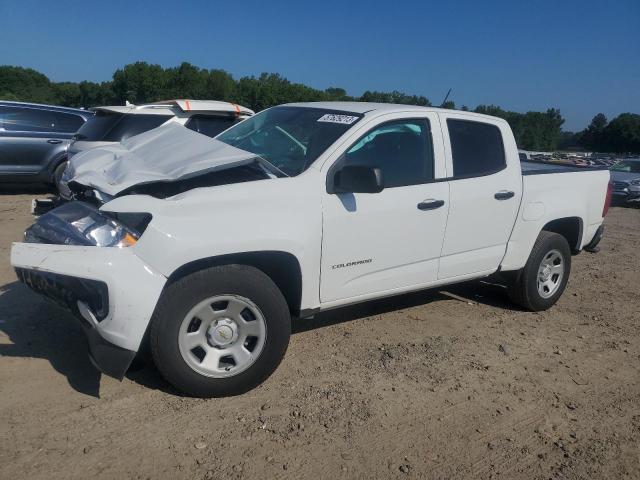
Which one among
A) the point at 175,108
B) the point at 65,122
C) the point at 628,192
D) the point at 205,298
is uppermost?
the point at 175,108

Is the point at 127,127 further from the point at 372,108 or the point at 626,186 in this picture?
the point at 626,186

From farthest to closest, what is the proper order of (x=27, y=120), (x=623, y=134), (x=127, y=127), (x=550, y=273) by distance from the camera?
(x=623, y=134), (x=27, y=120), (x=127, y=127), (x=550, y=273)

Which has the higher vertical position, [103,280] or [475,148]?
[475,148]

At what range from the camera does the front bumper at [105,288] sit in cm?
308

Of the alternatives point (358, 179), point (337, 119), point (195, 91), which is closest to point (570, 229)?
point (337, 119)

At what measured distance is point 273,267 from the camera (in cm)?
377

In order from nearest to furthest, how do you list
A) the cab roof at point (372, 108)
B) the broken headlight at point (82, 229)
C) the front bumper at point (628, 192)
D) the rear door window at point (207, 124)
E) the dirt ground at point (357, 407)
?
the dirt ground at point (357, 407), the broken headlight at point (82, 229), the cab roof at point (372, 108), the rear door window at point (207, 124), the front bumper at point (628, 192)

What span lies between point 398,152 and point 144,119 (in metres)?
5.61

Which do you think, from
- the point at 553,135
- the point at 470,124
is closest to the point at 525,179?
the point at 470,124

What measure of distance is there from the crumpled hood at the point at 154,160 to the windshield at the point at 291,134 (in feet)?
1.14

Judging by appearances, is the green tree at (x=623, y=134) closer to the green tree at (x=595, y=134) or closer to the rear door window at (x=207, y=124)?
the green tree at (x=595, y=134)

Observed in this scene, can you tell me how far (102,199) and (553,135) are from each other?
69.0m

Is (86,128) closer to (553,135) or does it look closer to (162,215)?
(162,215)

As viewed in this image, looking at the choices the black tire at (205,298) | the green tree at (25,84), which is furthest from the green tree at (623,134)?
A: the black tire at (205,298)
